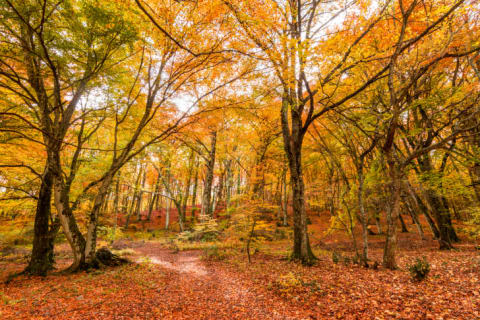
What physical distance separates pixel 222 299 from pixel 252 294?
0.80 metres

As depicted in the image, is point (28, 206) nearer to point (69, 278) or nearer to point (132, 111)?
point (69, 278)

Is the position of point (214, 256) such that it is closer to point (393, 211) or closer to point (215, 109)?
point (215, 109)

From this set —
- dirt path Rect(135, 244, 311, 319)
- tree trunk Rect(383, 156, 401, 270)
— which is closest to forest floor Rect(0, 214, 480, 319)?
dirt path Rect(135, 244, 311, 319)

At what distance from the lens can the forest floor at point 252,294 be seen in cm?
384

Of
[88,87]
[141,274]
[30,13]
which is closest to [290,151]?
[141,274]

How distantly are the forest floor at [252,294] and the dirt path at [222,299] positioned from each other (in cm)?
2

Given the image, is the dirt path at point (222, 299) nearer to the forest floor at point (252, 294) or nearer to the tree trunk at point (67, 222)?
the forest floor at point (252, 294)

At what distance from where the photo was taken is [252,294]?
17.2 feet

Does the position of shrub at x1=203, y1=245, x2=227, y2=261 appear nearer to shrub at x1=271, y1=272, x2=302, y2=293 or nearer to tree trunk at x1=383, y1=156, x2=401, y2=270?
shrub at x1=271, y1=272, x2=302, y2=293

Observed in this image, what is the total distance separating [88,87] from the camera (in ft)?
21.3

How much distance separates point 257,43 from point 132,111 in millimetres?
5318

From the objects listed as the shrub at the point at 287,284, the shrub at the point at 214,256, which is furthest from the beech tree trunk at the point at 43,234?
the shrub at the point at 287,284

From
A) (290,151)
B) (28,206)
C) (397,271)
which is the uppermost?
(290,151)

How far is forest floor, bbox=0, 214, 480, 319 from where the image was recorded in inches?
151
